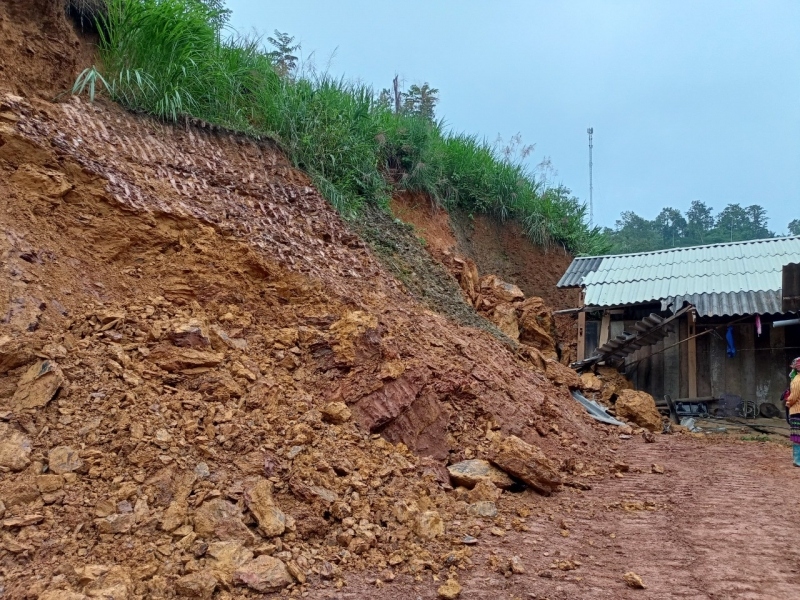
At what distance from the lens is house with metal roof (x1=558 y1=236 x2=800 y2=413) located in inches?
394

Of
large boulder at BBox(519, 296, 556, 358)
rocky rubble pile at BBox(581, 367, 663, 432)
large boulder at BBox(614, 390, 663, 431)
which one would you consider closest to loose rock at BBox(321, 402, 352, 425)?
rocky rubble pile at BBox(581, 367, 663, 432)

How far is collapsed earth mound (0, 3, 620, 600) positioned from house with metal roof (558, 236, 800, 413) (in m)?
5.33

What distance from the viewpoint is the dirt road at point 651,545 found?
283cm

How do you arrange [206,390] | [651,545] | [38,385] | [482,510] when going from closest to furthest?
[38,385] → [651,545] → [206,390] → [482,510]

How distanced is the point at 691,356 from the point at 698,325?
0.57 meters

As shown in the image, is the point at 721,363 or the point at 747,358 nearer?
the point at 747,358

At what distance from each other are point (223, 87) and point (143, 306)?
11.6 feet

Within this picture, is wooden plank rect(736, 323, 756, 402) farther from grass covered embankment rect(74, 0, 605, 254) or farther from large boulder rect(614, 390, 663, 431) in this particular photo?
grass covered embankment rect(74, 0, 605, 254)

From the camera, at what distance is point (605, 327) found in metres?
11.3

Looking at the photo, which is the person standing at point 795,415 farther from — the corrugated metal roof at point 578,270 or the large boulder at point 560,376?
the corrugated metal roof at point 578,270

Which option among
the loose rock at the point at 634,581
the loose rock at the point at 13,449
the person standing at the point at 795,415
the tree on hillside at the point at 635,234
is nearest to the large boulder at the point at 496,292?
the person standing at the point at 795,415

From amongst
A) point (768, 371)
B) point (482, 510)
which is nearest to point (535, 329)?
point (768, 371)

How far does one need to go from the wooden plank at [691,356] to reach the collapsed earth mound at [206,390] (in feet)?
17.4

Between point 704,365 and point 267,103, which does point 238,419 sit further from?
point 704,365
